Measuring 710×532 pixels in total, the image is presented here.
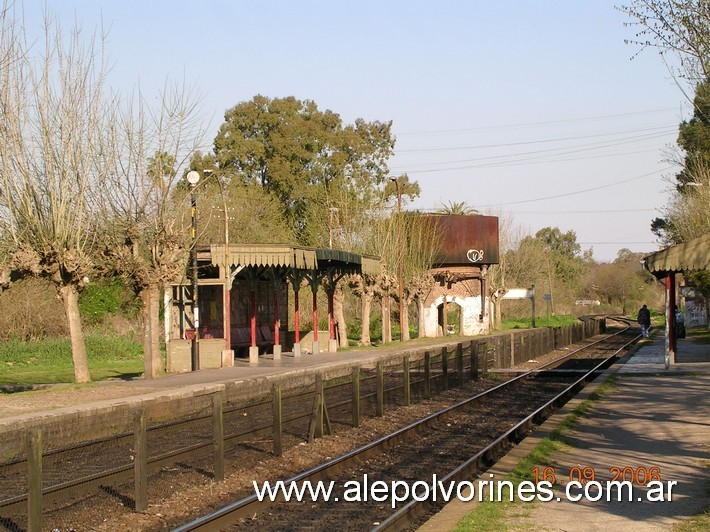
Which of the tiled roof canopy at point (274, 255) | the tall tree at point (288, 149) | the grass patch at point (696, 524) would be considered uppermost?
the tall tree at point (288, 149)

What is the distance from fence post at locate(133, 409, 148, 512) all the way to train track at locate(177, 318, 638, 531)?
1080 mm

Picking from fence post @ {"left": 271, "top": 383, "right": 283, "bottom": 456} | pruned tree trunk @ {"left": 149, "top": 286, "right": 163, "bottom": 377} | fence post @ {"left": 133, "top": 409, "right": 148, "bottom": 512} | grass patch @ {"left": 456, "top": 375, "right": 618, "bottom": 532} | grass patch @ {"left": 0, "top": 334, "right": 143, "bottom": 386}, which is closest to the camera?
grass patch @ {"left": 456, "top": 375, "right": 618, "bottom": 532}

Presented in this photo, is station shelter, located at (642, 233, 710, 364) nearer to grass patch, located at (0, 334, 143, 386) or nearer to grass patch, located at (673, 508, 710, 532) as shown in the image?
grass patch, located at (0, 334, 143, 386)

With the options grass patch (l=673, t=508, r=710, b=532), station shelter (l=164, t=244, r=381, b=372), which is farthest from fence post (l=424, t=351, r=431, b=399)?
grass patch (l=673, t=508, r=710, b=532)

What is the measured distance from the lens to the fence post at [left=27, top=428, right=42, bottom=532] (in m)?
8.52

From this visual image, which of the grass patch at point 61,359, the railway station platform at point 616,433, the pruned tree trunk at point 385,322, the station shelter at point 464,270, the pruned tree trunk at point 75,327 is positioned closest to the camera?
the railway station platform at point 616,433

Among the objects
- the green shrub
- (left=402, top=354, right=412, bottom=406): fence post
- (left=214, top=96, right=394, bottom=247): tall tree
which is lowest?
(left=402, top=354, right=412, bottom=406): fence post

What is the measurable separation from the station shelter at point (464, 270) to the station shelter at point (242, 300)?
852 inches

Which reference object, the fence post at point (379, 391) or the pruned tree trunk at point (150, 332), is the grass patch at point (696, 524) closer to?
the fence post at point (379, 391)

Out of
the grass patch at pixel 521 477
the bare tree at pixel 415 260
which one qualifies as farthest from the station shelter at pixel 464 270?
the grass patch at pixel 521 477

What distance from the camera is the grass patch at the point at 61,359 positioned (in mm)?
31134
